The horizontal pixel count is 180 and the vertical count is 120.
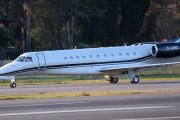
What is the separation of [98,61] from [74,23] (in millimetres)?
34588

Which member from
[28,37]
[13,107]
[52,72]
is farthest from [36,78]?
[13,107]

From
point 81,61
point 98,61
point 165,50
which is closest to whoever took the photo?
point 81,61

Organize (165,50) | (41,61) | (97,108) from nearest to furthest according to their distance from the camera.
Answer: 1. (97,108)
2. (41,61)
3. (165,50)

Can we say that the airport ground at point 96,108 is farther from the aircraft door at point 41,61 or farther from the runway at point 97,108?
the aircraft door at point 41,61

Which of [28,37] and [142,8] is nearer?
[28,37]

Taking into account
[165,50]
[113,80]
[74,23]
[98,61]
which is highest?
[74,23]

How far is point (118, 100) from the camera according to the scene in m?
23.8

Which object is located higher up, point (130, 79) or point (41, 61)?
point (41, 61)

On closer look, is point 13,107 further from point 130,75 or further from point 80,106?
point 130,75

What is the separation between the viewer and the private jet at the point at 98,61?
132ft

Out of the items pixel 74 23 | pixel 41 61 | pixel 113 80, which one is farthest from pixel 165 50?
pixel 74 23

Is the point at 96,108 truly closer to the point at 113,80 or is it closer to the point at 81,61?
the point at 81,61

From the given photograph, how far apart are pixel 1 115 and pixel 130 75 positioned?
23.4 meters

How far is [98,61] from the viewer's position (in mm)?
42438
